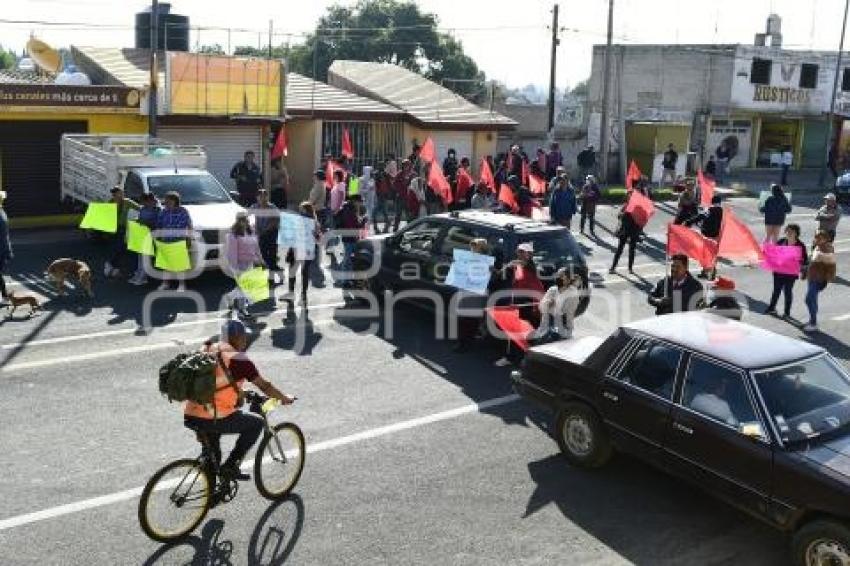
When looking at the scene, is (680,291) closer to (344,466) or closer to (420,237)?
(420,237)

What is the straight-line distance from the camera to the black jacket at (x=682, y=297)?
1048 cm

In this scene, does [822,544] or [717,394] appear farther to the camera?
[717,394]

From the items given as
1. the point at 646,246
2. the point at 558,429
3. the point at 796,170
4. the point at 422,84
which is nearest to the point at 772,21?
the point at 796,170

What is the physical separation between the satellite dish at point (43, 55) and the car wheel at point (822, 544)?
69.9ft

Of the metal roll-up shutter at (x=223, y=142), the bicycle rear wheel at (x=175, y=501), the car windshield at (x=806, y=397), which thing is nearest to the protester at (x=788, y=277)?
the car windshield at (x=806, y=397)

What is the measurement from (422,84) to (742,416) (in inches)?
1026

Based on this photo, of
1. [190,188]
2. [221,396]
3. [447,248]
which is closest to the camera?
[221,396]

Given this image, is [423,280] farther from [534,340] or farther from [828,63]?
[828,63]

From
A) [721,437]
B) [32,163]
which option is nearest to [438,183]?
[32,163]

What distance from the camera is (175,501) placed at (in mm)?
6641

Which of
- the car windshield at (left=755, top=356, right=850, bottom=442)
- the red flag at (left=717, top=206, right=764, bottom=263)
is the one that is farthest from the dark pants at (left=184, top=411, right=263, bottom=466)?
the red flag at (left=717, top=206, right=764, bottom=263)

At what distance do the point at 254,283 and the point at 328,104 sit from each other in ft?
47.2

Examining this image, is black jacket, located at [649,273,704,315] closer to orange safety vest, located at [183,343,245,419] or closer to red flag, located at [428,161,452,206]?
orange safety vest, located at [183,343,245,419]

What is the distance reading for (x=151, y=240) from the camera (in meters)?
14.0
